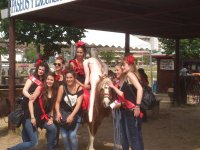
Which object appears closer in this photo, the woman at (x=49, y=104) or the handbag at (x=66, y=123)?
the handbag at (x=66, y=123)

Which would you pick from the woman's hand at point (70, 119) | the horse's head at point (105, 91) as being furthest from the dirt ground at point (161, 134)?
the woman's hand at point (70, 119)

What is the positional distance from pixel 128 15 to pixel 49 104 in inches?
179

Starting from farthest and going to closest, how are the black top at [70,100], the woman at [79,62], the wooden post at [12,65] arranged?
the wooden post at [12,65] → the woman at [79,62] → the black top at [70,100]

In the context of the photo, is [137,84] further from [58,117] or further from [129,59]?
[58,117]

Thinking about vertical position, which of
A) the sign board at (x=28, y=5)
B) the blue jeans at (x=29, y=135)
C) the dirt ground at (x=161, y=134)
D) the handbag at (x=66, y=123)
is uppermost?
the sign board at (x=28, y=5)

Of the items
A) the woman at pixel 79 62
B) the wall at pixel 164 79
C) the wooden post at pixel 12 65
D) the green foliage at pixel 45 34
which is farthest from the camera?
the wall at pixel 164 79

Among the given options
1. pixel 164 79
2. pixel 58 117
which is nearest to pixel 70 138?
pixel 58 117

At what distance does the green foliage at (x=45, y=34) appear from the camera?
41.6ft

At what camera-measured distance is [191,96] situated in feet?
57.7

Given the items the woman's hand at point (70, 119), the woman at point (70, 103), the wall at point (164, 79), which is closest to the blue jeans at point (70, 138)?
the woman at point (70, 103)

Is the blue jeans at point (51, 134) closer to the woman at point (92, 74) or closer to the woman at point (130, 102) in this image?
the woman at point (92, 74)

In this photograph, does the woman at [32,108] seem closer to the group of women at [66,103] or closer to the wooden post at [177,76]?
the group of women at [66,103]

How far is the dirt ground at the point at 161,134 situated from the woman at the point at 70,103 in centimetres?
204

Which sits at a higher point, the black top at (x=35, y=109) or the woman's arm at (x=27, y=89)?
the woman's arm at (x=27, y=89)
